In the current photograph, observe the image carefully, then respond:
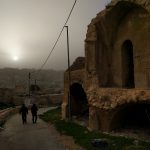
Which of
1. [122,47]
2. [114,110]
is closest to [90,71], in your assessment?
[122,47]

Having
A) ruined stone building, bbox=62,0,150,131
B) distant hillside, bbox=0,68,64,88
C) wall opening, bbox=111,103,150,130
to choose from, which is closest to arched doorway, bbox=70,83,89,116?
ruined stone building, bbox=62,0,150,131

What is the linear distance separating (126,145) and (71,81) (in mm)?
10075

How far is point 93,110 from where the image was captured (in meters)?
16.1

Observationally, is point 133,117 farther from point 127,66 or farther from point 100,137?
point 100,137

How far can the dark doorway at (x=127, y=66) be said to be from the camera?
16297 mm

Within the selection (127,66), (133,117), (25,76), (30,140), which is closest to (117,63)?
(127,66)

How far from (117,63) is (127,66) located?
1.97 ft

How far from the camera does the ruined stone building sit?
47.3ft

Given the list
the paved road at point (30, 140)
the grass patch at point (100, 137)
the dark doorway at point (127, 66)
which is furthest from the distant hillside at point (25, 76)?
the dark doorway at point (127, 66)

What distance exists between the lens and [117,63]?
16.5 m

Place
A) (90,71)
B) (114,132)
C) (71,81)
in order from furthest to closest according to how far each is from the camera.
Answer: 1. (71,81)
2. (90,71)
3. (114,132)

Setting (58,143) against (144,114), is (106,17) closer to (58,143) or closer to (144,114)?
(144,114)

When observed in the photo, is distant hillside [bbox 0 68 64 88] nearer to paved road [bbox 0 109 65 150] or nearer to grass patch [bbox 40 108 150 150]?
→ paved road [bbox 0 109 65 150]

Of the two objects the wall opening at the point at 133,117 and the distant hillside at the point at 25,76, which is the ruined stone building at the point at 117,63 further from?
the distant hillside at the point at 25,76
